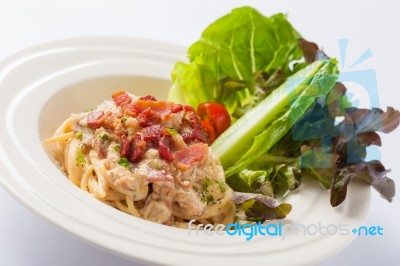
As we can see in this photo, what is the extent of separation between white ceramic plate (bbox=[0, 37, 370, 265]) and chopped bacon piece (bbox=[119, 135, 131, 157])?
0.53 m

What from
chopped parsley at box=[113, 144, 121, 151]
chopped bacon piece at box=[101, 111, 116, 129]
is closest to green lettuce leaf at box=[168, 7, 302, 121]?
chopped bacon piece at box=[101, 111, 116, 129]

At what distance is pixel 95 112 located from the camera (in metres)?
4.95

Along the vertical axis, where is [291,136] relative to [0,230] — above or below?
above

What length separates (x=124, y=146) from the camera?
454cm

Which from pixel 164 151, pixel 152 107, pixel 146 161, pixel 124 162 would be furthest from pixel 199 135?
pixel 124 162

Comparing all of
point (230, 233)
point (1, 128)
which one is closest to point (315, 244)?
point (230, 233)

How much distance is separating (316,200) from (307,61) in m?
1.68

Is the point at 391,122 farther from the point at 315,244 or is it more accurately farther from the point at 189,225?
the point at 189,225

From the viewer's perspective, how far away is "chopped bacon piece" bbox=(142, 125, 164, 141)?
4.58 m

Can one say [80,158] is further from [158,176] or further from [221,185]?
[221,185]

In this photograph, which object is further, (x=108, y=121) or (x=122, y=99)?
(x=122, y=99)

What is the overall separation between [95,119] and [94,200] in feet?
3.45

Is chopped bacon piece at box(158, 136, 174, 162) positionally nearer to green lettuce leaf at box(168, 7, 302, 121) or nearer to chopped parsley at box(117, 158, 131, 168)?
chopped parsley at box(117, 158, 131, 168)

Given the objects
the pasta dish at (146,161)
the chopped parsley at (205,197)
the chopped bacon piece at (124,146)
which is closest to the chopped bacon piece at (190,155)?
the pasta dish at (146,161)
